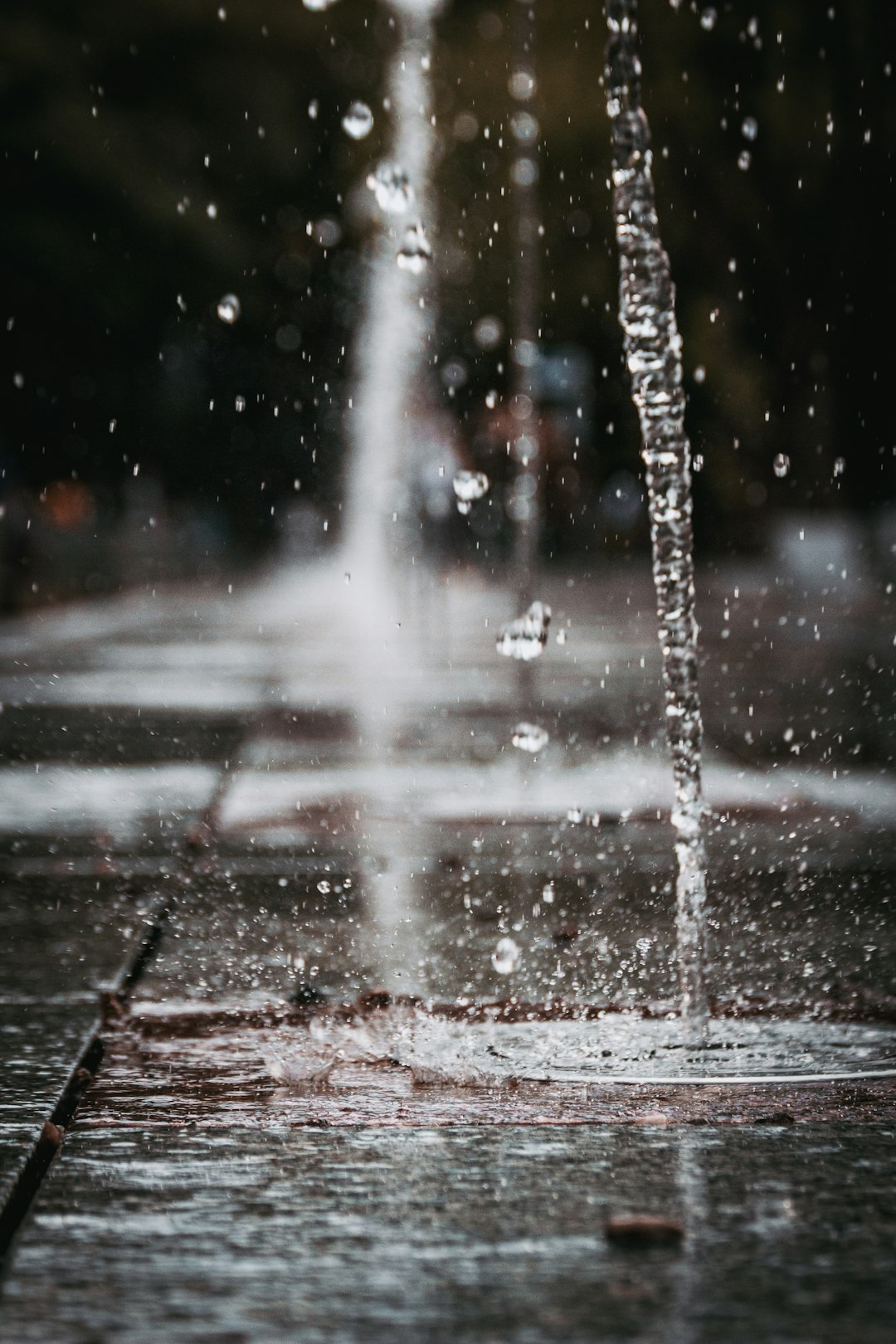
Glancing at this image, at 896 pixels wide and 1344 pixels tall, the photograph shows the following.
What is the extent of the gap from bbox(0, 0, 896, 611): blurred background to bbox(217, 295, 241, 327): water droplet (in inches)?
16.4

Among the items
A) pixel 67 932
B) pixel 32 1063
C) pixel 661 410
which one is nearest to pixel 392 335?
pixel 67 932

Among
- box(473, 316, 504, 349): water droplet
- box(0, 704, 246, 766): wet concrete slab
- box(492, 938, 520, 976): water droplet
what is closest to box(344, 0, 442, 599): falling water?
box(473, 316, 504, 349): water droplet

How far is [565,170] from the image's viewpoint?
115 ft

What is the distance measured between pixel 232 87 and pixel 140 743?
992 inches

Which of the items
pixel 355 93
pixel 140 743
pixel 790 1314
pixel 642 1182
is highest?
pixel 355 93

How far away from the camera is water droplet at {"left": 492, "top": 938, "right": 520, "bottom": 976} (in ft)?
15.9

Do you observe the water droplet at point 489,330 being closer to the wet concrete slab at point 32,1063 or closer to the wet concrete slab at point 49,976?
the wet concrete slab at point 49,976

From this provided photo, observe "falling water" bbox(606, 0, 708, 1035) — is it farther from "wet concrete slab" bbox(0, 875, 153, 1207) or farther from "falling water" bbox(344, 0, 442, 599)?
"falling water" bbox(344, 0, 442, 599)

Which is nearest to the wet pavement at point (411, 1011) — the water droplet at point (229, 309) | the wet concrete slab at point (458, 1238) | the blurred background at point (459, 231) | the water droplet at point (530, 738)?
the wet concrete slab at point (458, 1238)

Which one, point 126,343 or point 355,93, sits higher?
point 355,93

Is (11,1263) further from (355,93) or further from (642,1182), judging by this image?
(355,93)

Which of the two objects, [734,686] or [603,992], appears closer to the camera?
[603,992]

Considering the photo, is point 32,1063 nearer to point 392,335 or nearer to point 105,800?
point 105,800

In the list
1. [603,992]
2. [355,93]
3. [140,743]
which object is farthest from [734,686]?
[355,93]
